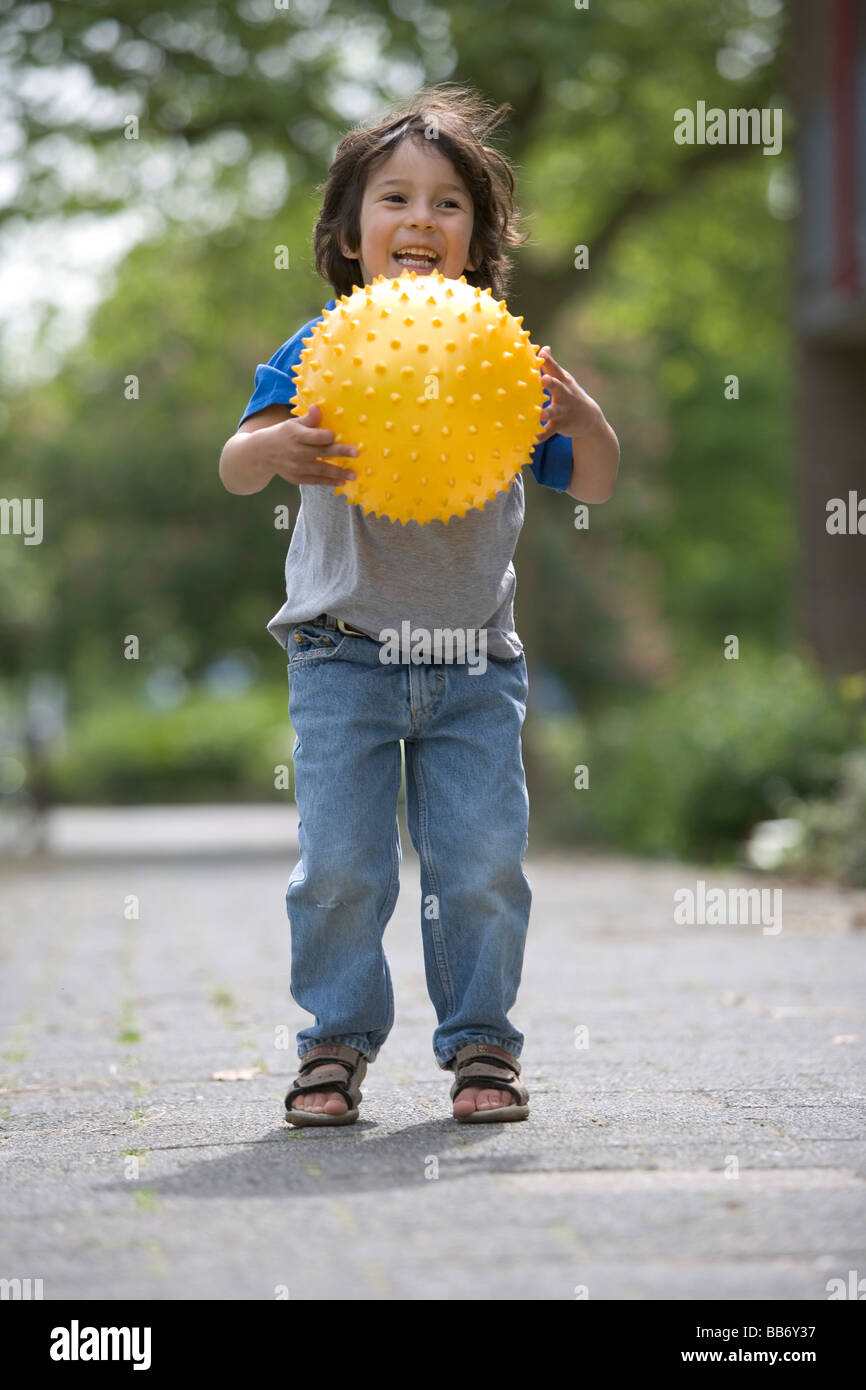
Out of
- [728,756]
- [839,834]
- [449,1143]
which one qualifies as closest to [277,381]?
[449,1143]

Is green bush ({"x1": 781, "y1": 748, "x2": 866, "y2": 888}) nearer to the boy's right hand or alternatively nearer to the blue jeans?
the blue jeans

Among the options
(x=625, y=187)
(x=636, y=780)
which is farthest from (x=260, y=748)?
(x=636, y=780)

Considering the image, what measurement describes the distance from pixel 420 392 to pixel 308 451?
25 centimetres

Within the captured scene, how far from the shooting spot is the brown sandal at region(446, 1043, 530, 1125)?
3.61 m

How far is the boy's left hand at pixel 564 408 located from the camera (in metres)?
3.64

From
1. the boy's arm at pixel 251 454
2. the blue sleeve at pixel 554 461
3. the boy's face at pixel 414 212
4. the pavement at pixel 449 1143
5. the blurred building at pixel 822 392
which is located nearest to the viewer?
the pavement at pixel 449 1143

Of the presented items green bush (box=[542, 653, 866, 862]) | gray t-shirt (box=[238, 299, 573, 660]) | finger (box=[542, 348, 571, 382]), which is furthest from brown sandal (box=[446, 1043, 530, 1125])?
green bush (box=[542, 653, 866, 862])

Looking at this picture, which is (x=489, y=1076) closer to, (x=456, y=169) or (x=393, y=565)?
(x=393, y=565)

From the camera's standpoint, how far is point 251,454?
353 cm

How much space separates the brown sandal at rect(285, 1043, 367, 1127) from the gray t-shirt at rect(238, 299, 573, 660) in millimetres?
894

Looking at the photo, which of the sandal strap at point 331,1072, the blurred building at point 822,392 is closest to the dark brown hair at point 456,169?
the sandal strap at point 331,1072

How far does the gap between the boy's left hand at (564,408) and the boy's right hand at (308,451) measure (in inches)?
17.5

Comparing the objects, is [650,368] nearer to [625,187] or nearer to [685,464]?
[685,464]

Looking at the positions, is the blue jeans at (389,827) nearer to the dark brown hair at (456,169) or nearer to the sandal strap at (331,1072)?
the sandal strap at (331,1072)
